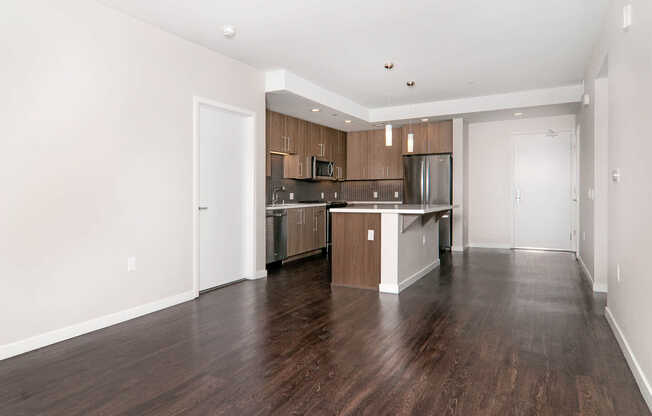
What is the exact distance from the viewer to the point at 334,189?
872 centimetres

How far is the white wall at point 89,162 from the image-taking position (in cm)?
274

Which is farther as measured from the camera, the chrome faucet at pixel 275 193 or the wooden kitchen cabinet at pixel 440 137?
the wooden kitchen cabinet at pixel 440 137

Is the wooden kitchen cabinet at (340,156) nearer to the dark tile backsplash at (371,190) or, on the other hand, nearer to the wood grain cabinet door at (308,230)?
the dark tile backsplash at (371,190)

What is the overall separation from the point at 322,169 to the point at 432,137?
6.94 ft

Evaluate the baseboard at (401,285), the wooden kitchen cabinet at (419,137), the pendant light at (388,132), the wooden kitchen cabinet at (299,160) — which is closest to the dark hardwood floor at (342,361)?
the baseboard at (401,285)

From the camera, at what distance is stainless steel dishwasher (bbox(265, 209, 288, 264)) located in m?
5.75

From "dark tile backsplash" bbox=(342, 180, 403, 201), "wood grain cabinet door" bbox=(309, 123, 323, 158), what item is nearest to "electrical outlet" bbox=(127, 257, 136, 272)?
"wood grain cabinet door" bbox=(309, 123, 323, 158)

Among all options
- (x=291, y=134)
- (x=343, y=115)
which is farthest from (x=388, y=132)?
(x=291, y=134)

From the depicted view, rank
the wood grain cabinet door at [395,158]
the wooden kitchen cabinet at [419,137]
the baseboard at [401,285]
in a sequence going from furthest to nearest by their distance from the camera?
the wood grain cabinet door at [395,158], the wooden kitchen cabinet at [419,137], the baseboard at [401,285]

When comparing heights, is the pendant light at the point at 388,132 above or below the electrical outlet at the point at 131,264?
above

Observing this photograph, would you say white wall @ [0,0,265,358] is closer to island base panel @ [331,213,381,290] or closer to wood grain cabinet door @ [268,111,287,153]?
island base panel @ [331,213,381,290]

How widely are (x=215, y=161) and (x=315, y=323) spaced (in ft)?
7.30

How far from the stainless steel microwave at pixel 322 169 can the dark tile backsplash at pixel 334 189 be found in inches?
13.1

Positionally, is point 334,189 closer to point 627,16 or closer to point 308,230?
point 308,230
